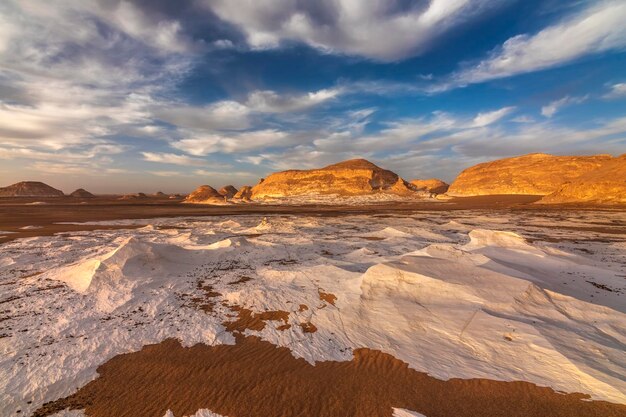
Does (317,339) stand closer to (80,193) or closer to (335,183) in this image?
(335,183)

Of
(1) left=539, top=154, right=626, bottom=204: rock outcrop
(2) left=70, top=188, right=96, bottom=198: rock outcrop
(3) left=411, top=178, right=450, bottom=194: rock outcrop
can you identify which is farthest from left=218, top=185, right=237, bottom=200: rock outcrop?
(1) left=539, top=154, right=626, bottom=204: rock outcrop

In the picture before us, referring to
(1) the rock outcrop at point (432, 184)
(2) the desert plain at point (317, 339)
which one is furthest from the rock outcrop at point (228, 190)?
(2) the desert plain at point (317, 339)

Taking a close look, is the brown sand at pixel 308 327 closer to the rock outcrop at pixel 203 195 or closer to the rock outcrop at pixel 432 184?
the rock outcrop at pixel 203 195

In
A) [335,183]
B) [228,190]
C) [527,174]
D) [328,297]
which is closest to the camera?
[328,297]

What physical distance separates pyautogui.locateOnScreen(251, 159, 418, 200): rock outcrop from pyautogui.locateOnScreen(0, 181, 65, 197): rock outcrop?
100 meters

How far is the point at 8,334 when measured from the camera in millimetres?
7547

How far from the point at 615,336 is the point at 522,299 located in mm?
1877

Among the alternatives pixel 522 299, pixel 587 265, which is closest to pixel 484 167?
pixel 587 265

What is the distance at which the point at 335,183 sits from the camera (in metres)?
107

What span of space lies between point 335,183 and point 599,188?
67.8 metres

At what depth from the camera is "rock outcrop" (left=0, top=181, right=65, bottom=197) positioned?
134m

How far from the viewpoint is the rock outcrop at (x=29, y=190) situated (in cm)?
13388

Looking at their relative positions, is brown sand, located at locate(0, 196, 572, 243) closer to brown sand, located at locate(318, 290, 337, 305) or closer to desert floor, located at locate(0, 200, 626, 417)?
desert floor, located at locate(0, 200, 626, 417)

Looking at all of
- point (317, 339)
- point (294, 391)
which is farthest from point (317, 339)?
point (294, 391)
